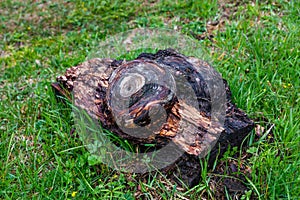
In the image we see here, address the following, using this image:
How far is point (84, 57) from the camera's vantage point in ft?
13.1

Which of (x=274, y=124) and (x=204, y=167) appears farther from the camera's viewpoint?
(x=274, y=124)

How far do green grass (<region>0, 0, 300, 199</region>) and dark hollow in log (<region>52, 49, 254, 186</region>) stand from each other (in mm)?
150

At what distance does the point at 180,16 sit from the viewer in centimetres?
452

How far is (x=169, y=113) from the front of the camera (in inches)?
91.5

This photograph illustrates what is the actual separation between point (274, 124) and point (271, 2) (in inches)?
85.2

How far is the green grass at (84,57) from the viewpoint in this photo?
236 cm

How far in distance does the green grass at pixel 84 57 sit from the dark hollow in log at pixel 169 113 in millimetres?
150

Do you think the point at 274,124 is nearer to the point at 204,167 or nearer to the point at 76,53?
the point at 204,167

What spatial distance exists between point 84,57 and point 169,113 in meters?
2.00

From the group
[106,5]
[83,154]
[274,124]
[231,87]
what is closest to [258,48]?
[231,87]

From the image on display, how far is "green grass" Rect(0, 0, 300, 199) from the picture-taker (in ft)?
7.73

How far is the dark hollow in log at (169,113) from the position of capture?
2.26 m

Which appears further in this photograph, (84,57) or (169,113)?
(84,57)

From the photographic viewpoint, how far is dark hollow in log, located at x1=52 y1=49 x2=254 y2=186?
88.9 inches
